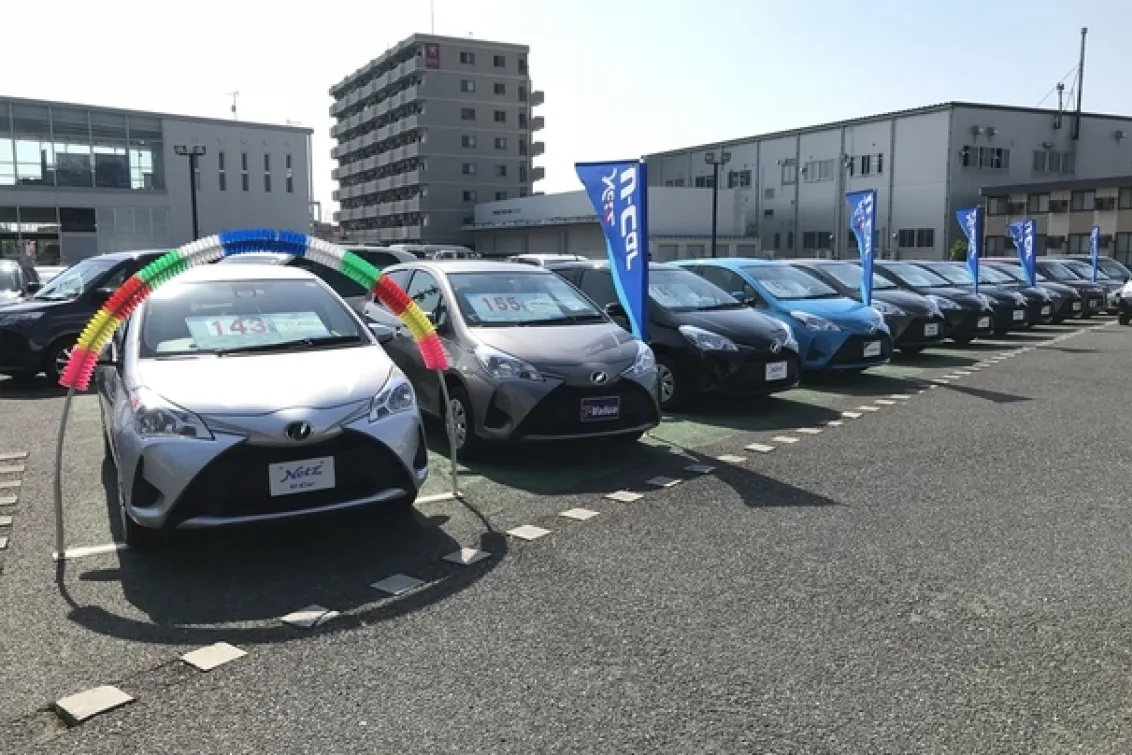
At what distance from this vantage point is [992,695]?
2971 mm

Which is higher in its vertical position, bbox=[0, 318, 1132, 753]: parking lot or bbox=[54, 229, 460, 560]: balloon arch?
bbox=[54, 229, 460, 560]: balloon arch

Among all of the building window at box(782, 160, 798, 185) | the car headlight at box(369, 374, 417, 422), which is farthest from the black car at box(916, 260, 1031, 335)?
the building window at box(782, 160, 798, 185)

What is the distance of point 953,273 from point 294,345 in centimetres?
1430

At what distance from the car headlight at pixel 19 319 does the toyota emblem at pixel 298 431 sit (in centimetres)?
727

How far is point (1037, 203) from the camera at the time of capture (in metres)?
40.5

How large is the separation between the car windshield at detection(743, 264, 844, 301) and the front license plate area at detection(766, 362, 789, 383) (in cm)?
229

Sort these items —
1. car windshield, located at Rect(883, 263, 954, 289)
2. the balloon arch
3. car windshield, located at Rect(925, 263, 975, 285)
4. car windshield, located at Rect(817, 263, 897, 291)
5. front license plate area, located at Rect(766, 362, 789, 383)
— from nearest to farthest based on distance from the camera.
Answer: the balloon arch
front license plate area, located at Rect(766, 362, 789, 383)
car windshield, located at Rect(817, 263, 897, 291)
car windshield, located at Rect(883, 263, 954, 289)
car windshield, located at Rect(925, 263, 975, 285)

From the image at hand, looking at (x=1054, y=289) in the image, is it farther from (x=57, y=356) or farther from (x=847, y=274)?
(x=57, y=356)

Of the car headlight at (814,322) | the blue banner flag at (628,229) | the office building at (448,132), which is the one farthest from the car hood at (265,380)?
Result: the office building at (448,132)

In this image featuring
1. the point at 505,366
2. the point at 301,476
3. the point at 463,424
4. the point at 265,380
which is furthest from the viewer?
the point at 463,424

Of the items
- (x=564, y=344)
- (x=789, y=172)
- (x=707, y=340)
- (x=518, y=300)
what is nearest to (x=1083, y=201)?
(x=789, y=172)

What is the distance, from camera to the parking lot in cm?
281

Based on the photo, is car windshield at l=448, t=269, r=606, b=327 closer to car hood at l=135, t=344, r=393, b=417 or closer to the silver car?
the silver car

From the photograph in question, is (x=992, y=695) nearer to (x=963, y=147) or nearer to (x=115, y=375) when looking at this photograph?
(x=115, y=375)
